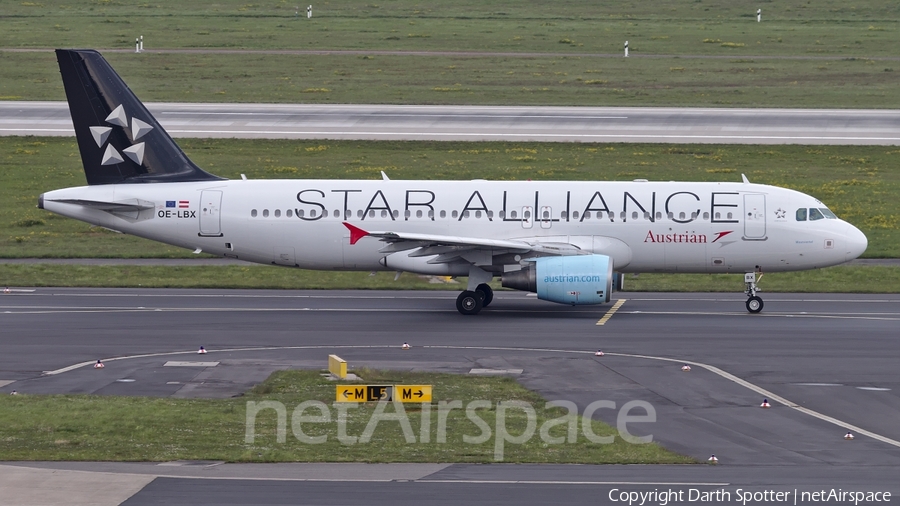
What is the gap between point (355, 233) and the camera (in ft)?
112

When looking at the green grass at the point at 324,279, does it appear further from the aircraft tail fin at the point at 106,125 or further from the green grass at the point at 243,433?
the green grass at the point at 243,433

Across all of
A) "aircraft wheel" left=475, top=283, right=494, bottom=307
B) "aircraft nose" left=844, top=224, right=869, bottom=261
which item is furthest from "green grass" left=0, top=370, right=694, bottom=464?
"aircraft nose" left=844, top=224, right=869, bottom=261

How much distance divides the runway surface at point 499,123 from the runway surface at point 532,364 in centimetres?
2505

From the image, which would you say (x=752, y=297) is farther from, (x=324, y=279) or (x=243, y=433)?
(x=243, y=433)

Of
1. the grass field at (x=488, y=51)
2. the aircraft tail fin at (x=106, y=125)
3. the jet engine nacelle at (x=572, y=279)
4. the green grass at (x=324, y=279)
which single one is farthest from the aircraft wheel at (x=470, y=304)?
the grass field at (x=488, y=51)

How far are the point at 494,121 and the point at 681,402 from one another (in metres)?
44.9

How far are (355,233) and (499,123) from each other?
33.4 m

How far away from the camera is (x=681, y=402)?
77.0 ft

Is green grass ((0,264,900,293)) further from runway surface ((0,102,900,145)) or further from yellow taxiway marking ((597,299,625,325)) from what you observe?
runway surface ((0,102,900,145))

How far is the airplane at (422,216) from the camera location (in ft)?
115

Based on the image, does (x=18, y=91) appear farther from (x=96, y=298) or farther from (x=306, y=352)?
(x=306, y=352)

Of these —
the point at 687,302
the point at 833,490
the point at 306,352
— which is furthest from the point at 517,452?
the point at 687,302

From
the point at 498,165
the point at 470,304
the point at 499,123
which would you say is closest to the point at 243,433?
the point at 470,304

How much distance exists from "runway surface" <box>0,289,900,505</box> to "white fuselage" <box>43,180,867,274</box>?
1.80 metres
